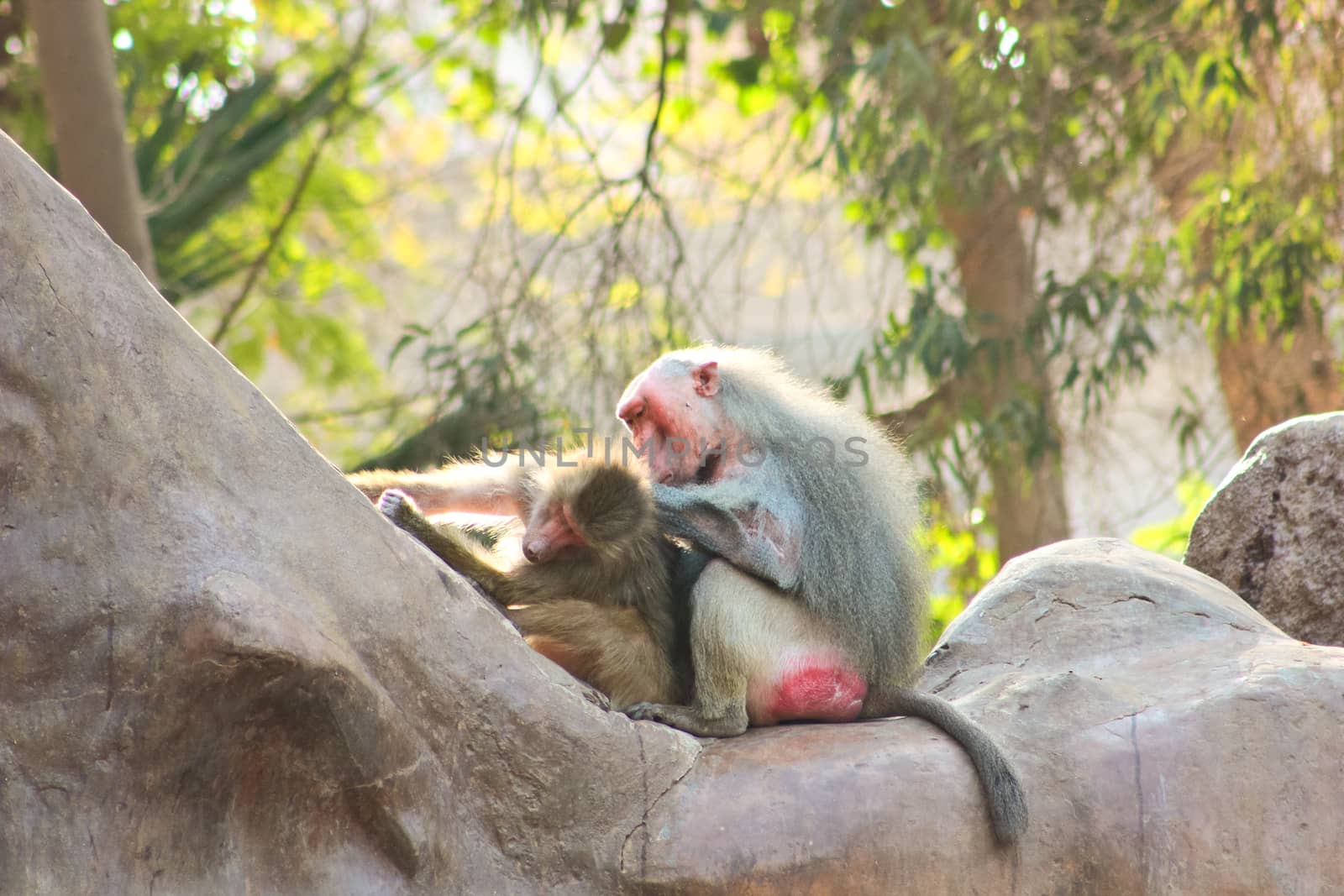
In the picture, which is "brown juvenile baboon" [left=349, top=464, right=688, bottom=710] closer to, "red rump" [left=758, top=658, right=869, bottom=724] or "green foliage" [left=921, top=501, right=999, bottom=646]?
"red rump" [left=758, top=658, right=869, bottom=724]

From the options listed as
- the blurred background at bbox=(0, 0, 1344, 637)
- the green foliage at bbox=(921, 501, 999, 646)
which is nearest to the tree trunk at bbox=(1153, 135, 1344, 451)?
the blurred background at bbox=(0, 0, 1344, 637)

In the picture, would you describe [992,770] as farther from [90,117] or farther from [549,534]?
[90,117]

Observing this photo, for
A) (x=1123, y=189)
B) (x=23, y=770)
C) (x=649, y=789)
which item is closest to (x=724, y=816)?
(x=649, y=789)

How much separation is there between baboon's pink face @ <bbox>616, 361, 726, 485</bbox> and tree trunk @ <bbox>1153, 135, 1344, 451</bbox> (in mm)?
3913

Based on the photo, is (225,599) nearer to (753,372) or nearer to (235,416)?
(235,416)

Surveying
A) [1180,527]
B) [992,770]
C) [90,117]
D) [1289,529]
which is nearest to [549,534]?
[992,770]

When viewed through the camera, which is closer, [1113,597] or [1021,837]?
[1021,837]

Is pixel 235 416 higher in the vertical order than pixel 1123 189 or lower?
lower

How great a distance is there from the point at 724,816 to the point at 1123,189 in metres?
5.97

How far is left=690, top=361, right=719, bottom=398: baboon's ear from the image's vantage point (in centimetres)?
386

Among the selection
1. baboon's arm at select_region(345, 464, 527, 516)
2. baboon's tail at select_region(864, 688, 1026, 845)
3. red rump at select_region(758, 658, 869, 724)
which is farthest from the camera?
baboon's arm at select_region(345, 464, 527, 516)

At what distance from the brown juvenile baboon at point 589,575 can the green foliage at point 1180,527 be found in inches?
178

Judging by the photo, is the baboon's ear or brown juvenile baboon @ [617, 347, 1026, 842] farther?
the baboon's ear

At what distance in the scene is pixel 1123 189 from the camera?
802cm
